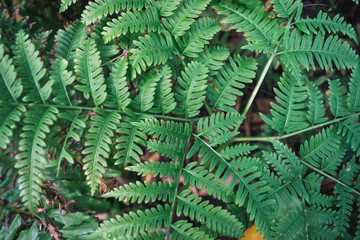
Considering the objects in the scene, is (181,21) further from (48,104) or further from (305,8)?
(305,8)

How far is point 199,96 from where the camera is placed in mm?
2049

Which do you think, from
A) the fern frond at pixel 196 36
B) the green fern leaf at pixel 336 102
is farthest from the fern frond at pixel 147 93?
the green fern leaf at pixel 336 102

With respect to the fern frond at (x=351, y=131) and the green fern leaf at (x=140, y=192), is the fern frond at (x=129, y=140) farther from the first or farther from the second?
the fern frond at (x=351, y=131)

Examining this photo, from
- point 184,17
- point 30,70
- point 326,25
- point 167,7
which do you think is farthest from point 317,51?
point 30,70

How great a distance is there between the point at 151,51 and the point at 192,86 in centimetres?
36

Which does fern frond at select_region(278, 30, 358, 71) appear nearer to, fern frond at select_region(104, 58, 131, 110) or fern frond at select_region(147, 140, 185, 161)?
fern frond at select_region(147, 140, 185, 161)

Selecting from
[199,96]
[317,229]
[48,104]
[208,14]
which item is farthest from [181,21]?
[317,229]

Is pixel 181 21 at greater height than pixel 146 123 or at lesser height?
greater

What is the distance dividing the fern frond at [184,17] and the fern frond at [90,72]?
0.55 metres

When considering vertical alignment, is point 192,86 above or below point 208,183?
above

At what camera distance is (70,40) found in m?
2.07

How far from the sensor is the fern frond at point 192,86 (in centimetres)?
203

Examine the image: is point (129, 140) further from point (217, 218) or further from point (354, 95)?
point (354, 95)

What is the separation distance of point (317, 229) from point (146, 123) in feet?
4.62
